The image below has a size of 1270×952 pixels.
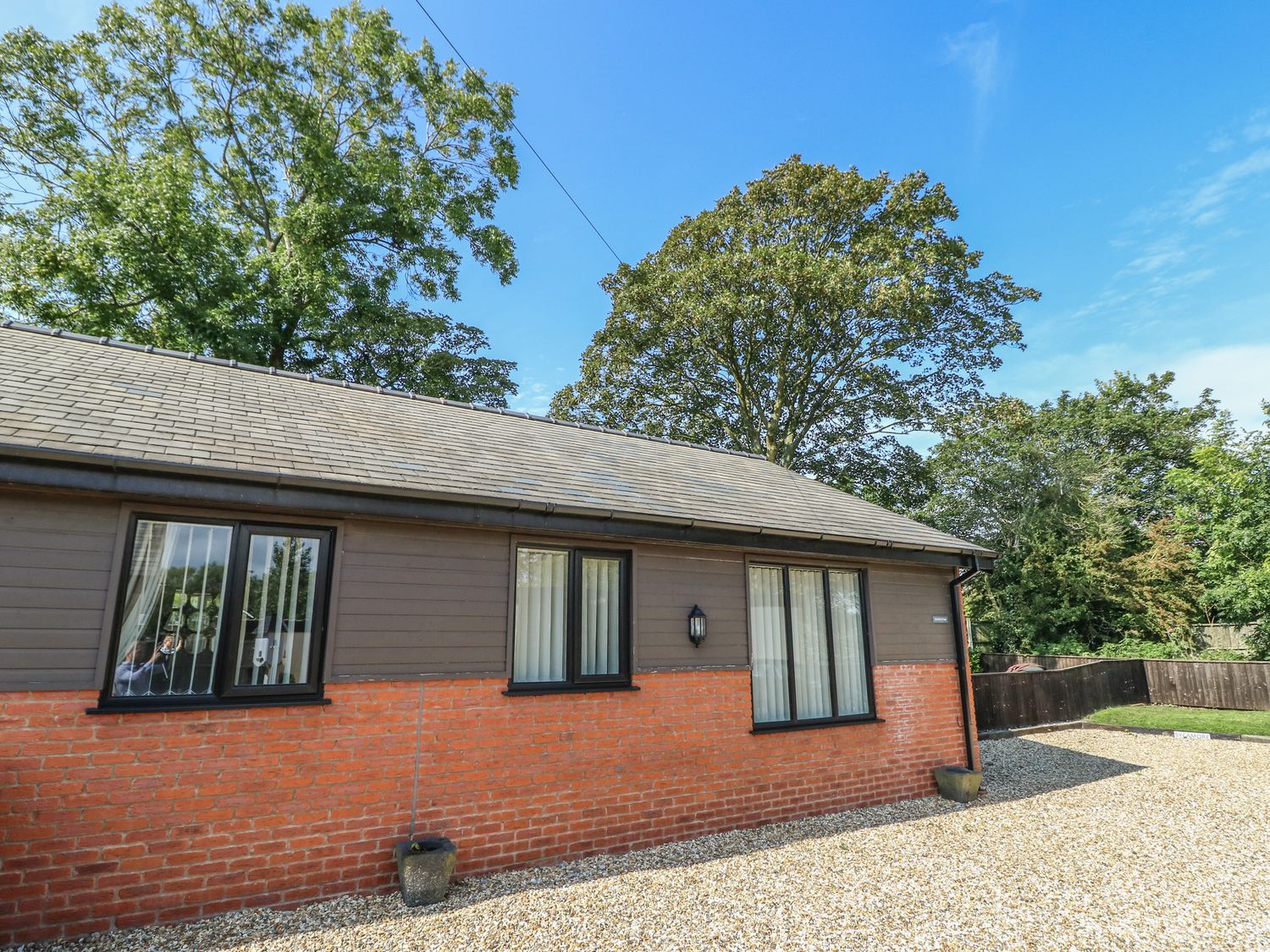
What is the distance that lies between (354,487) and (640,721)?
11.0 feet

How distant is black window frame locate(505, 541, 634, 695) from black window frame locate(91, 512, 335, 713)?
58.9 inches

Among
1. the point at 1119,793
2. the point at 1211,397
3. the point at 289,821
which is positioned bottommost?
the point at 1119,793

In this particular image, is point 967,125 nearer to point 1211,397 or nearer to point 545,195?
point 545,195

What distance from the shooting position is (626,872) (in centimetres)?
501

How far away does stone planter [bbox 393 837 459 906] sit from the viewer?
4289mm

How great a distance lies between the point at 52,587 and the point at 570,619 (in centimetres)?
366

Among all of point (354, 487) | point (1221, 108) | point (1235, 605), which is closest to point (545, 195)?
point (354, 487)

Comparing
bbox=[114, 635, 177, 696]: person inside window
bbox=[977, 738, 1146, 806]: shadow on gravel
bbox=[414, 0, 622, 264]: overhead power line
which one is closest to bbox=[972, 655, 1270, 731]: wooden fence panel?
bbox=[977, 738, 1146, 806]: shadow on gravel

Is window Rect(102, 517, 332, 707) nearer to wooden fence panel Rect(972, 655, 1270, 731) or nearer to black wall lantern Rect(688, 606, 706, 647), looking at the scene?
black wall lantern Rect(688, 606, 706, 647)

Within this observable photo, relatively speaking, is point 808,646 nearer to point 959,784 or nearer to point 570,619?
point 959,784

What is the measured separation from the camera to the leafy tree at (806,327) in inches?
725

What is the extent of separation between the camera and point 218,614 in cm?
441

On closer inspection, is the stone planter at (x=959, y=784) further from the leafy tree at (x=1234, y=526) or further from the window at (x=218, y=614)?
the leafy tree at (x=1234, y=526)

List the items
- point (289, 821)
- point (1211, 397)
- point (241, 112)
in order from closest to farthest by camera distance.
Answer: point (289, 821)
point (241, 112)
point (1211, 397)
